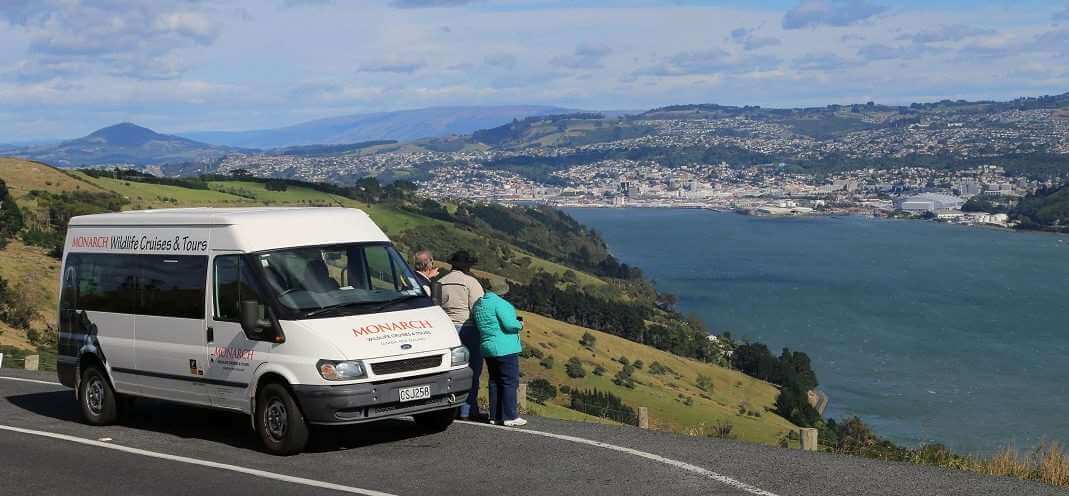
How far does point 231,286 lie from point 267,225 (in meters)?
0.66

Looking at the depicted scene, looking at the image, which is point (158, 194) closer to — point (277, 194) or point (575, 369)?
point (277, 194)

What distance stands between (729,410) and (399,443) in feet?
197

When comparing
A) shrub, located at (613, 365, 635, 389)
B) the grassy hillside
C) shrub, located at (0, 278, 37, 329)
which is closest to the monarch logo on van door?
the grassy hillside

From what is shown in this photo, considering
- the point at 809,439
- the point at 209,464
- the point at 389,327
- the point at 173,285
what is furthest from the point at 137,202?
the point at 809,439

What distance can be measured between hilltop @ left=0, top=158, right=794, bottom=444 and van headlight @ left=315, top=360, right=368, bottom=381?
7068 mm

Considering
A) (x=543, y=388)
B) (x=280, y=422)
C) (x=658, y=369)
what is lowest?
(x=658, y=369)

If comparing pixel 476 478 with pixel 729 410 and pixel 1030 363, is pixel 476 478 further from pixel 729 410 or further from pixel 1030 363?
Result: pixel 1030 363

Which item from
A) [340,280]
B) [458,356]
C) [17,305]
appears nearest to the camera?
[458,356]

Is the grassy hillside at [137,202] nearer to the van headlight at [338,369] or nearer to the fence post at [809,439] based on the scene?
the van headlight at [338,369]

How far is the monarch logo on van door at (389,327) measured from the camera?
1030 centimetres

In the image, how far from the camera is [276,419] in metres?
10.5

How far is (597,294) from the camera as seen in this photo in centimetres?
12506

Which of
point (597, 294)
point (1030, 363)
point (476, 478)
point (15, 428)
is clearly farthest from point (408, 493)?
point (597, 294)

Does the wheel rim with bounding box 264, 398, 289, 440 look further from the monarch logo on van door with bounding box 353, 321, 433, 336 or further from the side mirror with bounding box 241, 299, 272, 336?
the monarch logo on van door with bounding box 353, 321, 433, 336
